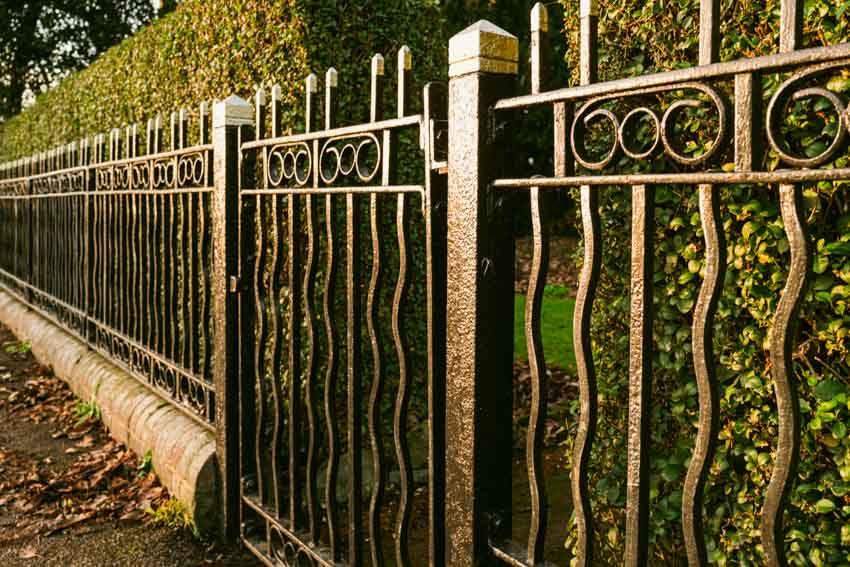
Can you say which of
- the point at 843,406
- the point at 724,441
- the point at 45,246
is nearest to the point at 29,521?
the point at 724,441

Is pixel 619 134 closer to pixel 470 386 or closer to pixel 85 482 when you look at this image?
pixel 470 386

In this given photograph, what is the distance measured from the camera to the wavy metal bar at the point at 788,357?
4.89 feet

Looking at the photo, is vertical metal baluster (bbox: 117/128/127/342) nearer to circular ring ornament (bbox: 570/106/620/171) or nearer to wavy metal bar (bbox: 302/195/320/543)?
wavy metal bar (bbox: 302/195/320/543)

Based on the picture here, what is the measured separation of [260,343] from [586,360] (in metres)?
1.96

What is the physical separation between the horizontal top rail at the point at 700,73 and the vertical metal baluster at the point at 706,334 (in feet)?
0.12

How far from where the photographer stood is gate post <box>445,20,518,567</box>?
88.0 inches

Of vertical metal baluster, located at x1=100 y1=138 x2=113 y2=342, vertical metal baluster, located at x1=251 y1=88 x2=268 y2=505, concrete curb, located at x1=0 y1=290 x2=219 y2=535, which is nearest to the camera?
vertical metal baluster, located at x1=251 y1=88 x2=268 y2=505

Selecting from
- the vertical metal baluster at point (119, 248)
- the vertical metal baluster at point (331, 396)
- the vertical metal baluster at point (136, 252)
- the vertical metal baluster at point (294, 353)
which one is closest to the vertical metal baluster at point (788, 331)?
the vertical metal baluster at point (331, 396)

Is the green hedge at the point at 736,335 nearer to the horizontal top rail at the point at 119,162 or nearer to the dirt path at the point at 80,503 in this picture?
the dirt path at the point at 80,503

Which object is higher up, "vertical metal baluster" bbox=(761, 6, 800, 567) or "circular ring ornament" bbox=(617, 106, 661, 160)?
"circular ring ornament" bbox=(617, 106, 661, 160)

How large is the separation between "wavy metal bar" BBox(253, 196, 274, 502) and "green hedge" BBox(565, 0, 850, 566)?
1636mm

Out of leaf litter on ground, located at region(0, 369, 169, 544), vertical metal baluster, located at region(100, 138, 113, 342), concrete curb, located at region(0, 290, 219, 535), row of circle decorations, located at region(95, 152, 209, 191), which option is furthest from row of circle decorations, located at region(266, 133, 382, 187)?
vertical metal baluster, located at region(100, 138, 113, 342)

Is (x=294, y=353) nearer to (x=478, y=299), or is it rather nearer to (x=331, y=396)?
(x=331, y=396)

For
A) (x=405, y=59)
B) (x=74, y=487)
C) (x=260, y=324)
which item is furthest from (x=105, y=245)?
(x=405, y=59)
